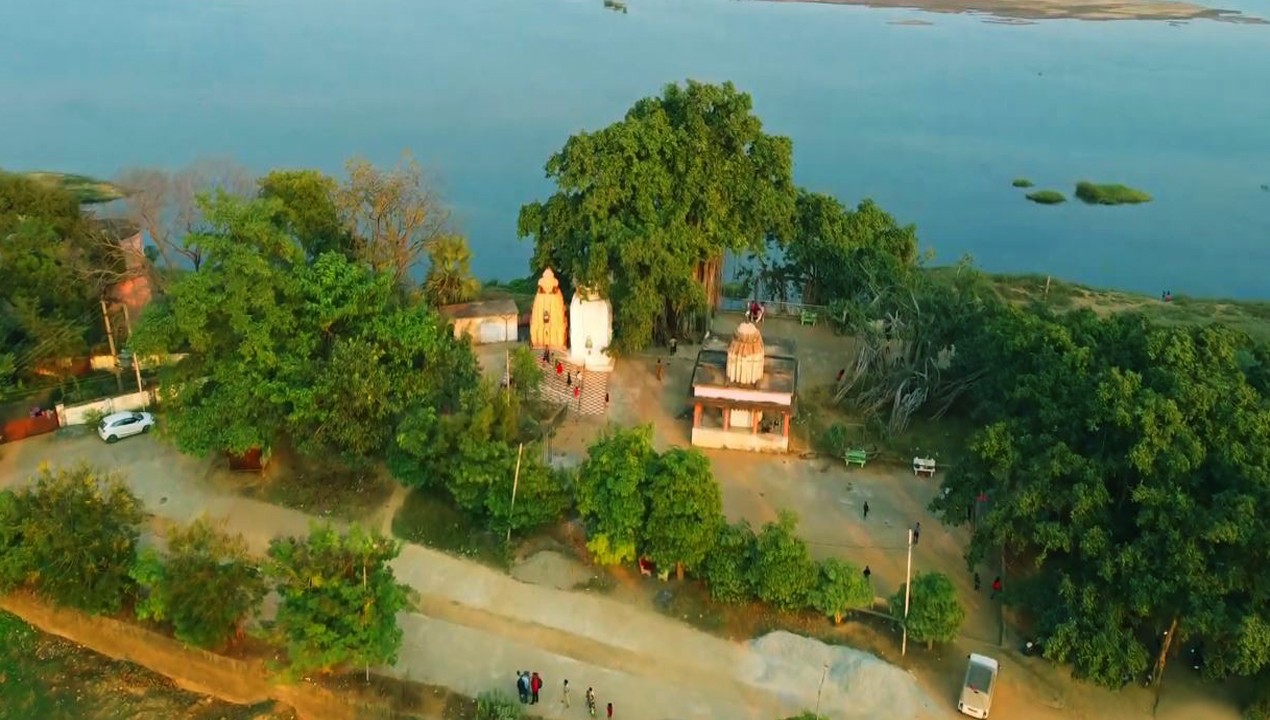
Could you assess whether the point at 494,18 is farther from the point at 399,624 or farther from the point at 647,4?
the point at 399,624

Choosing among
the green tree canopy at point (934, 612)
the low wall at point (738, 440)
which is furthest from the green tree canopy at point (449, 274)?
the green tree canopy at point (934, 612)

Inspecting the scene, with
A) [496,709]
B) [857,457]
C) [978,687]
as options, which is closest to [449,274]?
[857,457]

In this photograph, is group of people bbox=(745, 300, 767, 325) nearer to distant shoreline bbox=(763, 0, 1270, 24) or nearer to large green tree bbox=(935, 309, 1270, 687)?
large green tree bbox=(935, 309, 1270, 687)

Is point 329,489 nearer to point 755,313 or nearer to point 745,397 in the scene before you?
point 745,397

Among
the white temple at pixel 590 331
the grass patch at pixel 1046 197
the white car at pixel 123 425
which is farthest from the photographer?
the grass patch at pixel 1046 197

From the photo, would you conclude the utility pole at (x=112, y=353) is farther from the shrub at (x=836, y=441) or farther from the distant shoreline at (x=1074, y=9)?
the distant shoreline at (x=1074, y=9)
